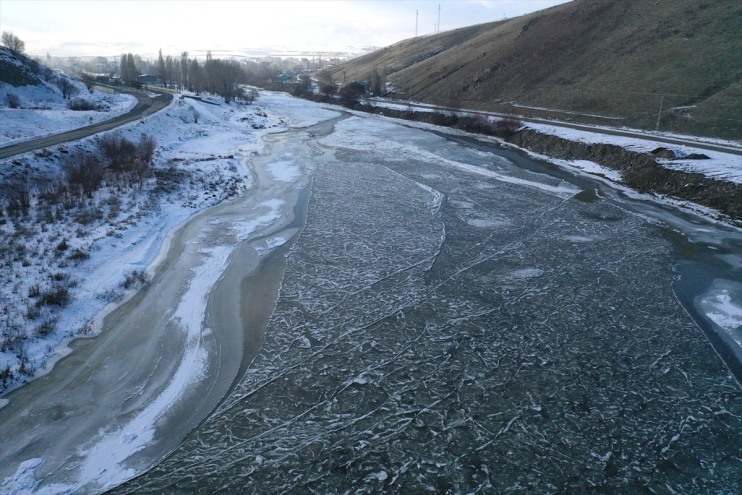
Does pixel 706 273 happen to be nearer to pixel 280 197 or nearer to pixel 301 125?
pixel 280 197

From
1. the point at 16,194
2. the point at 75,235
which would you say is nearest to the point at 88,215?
the point at 75,235

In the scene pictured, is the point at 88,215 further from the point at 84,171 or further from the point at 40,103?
the point at 40,103

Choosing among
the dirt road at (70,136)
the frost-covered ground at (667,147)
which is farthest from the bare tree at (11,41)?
the frost-covered ground at (667,147)

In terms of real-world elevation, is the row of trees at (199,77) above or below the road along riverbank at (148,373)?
above

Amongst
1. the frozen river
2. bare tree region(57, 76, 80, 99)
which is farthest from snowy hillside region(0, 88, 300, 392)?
bare tree region(57, 76, 80, 99)

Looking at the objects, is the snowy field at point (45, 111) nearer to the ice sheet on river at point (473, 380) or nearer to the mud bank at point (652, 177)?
the ice sheet on river at point (473, 380)

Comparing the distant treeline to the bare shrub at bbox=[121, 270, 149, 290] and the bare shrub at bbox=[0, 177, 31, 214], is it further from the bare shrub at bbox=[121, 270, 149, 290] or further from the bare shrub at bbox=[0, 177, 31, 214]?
the bare shrub at bbox=[121, 270, 149, 290]
